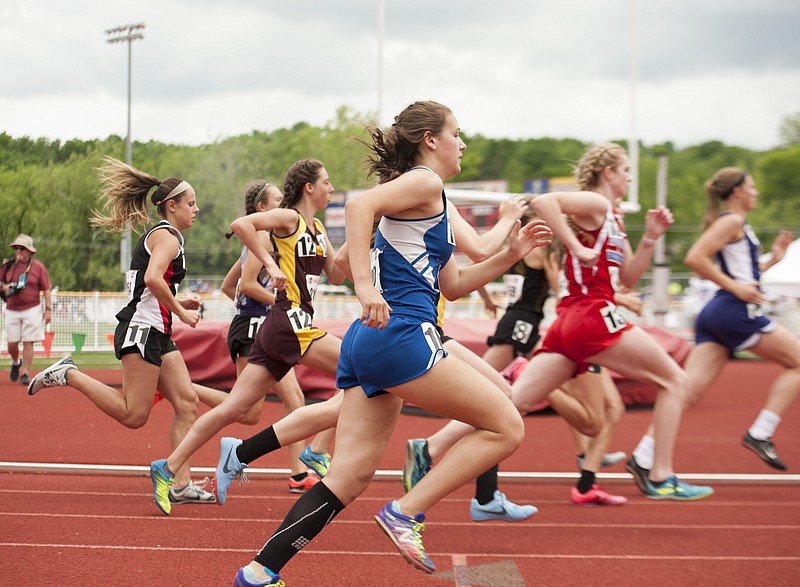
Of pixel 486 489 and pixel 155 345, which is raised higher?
pixel 155 345

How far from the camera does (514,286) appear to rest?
684cm

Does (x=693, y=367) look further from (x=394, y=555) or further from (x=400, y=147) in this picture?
(x=400, y=147)

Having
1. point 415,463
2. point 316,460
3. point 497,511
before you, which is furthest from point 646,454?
point 316,460

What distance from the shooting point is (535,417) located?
1070 centimetres

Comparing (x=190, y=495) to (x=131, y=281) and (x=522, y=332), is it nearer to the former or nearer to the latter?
(x=131, y=281)

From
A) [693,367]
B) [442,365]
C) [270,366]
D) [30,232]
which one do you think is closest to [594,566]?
[442,365]

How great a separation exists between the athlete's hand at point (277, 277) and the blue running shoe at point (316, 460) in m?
1.20

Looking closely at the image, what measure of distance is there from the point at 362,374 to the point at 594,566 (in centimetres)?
176

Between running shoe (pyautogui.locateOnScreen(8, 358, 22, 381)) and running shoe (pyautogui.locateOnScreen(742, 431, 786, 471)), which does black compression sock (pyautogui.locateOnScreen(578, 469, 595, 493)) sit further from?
running shoe (pyautogui.locateOnScreen(8, 358, 22, 381))

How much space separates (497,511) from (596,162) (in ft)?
7.11

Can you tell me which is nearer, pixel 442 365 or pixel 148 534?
pixel 442 365

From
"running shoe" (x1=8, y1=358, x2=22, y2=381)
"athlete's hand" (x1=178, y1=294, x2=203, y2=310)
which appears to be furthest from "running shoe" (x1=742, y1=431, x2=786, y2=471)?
"running shoe" (x1=8, y1=358, x2=22, y2=381)

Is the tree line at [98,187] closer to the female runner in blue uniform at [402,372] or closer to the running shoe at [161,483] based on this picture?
the female runner in blue uniform at [402,372]

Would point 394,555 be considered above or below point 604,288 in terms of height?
below
